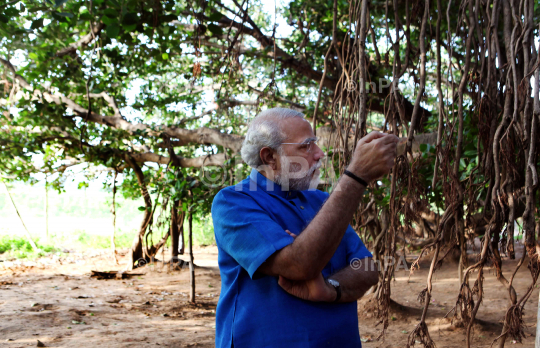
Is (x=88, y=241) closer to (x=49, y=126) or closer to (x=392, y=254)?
(x=49, y=126)

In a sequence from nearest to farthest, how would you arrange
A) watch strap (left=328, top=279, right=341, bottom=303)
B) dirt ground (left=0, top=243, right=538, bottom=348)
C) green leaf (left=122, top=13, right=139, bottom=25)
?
watch strap (left=328, top=279, right=341, bottom=303), green leaf (left=122, top=13, right=139, bottom=25), dirt ground (left=0, top=243, right=538, bottom=348)

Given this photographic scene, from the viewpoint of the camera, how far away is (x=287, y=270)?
1176 millimetres

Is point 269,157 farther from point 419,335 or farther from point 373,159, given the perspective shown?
point 419,335

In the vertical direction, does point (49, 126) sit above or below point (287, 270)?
above

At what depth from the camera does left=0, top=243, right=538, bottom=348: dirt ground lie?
3717 millimetres

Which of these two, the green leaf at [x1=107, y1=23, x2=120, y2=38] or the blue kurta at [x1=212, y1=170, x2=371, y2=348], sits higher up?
the green leaf at [x1=107, y1=23, x2=120, y2=38]

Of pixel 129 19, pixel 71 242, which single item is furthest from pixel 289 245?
pixel 71 242

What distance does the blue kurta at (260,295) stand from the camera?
122 centimetres

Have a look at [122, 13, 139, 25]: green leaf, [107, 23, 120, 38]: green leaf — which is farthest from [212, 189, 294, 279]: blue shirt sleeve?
[122, 13, 139, 25]: green leaf

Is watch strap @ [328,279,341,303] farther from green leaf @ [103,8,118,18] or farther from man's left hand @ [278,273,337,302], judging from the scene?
green leaf @ [103,8,118,18]

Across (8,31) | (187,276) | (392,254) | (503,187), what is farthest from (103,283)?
(503,187)

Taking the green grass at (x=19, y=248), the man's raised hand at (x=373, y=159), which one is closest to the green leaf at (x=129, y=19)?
the man's raised hand at (x=373, y=159)

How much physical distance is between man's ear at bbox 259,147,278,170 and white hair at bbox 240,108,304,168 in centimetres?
1

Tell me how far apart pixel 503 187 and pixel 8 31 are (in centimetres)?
329
